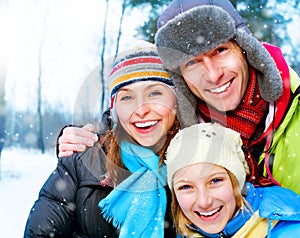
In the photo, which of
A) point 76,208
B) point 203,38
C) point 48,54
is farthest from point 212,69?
point 48,54

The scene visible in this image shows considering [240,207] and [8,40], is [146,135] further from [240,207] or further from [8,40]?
[8,40]

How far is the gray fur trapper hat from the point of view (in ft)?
6.95

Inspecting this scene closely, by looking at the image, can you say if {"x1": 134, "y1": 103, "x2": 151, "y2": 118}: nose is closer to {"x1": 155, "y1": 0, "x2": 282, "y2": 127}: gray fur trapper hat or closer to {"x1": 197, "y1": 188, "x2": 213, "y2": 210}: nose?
{"x1": 155, "y1": 0, "x2": 282, "y2": 127}: gray fur trapper hat

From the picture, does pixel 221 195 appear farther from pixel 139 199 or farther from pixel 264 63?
pixel 264 63

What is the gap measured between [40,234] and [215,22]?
1.28 meters

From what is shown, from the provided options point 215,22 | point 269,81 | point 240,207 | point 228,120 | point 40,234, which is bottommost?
point 40,234

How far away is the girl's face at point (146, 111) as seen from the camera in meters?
2.12

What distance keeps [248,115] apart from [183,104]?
31 cm

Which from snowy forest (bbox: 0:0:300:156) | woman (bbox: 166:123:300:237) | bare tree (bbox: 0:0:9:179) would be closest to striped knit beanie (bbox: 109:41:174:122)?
woman (bbox: 166:123:300:237)

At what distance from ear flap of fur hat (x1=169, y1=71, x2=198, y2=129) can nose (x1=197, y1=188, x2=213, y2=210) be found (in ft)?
1.39

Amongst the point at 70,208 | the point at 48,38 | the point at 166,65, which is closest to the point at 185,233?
the point at 70,208

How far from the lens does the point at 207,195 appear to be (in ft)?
6.14

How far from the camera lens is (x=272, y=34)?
23.5 ft

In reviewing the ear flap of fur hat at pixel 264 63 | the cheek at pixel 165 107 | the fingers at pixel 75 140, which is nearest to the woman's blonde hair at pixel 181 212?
the cheek at pixel 165 107
